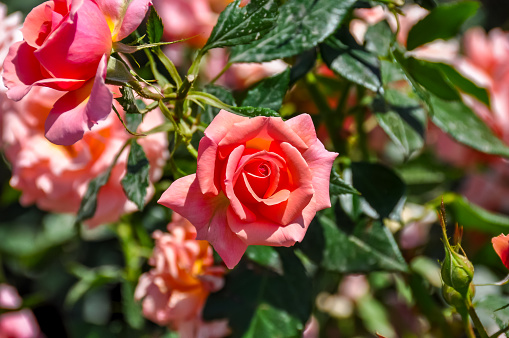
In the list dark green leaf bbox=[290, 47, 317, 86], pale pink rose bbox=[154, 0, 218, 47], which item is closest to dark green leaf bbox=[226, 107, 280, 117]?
dark green leaf bbox=[290, 47, 317, 86]

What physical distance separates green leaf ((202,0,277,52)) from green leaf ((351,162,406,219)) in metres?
0.19

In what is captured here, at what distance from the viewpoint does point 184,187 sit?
346mm

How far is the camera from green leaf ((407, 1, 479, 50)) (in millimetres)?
515

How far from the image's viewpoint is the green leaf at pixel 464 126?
1.76 ft

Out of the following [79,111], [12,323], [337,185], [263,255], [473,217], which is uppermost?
[79,111]

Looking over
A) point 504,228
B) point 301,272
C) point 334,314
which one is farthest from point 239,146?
point 334,314

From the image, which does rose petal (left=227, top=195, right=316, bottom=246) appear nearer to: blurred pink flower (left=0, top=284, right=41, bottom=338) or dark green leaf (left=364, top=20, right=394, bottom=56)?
dark green leaf (left=364, top=20, right=394, bottom=56)

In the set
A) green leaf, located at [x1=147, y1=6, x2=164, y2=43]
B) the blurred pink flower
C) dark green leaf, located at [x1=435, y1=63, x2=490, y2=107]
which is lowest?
the blurred pink flower

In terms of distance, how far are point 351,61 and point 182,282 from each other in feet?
0.92

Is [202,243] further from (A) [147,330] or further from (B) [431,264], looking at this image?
(B) [431,264]

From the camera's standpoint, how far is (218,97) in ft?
1.43

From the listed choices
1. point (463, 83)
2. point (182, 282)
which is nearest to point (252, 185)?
point (182, 282)

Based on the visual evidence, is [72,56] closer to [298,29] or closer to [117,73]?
[117,73]

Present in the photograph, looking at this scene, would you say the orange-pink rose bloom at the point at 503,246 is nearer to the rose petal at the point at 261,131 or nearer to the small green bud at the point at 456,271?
the small green bud at the point at 456,271
